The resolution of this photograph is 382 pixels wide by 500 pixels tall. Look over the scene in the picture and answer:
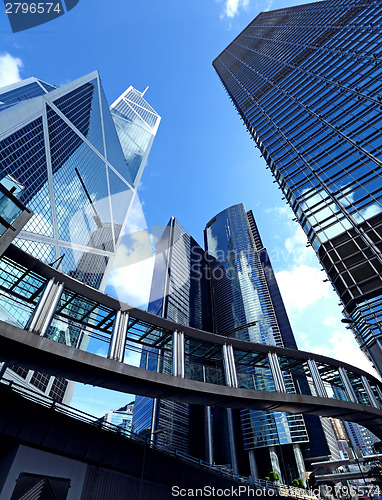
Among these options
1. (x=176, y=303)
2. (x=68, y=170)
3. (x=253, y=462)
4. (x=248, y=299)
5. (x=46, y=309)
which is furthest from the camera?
(x=176, y=303)

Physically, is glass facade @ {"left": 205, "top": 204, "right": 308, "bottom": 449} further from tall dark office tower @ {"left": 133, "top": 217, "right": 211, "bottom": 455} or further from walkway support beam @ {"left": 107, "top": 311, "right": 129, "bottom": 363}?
walkway support beam @ {"left": 107, "top": 311, "right": 129, "bottom": 363}

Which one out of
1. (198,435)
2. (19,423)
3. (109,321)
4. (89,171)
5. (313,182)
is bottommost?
(19,423)

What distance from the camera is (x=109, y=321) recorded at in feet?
72.0

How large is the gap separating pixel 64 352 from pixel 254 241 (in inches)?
6037

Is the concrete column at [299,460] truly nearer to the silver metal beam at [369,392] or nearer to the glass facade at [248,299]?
the glass facade at [248,299]

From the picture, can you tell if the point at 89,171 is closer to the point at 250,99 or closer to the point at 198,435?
the point at 250,99

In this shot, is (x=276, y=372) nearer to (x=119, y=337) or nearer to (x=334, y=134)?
(x=119, y=337)

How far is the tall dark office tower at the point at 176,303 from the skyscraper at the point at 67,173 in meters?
31.2

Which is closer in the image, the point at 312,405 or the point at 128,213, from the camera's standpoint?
the point at 312,405

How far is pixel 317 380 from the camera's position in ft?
82.6

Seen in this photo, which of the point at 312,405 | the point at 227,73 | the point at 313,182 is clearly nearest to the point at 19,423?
the point at 312,405

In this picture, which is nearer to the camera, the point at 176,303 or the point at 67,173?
the point at 67,173

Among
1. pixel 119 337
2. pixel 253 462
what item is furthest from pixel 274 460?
pixel 119 337

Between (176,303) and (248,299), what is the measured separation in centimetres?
3636
